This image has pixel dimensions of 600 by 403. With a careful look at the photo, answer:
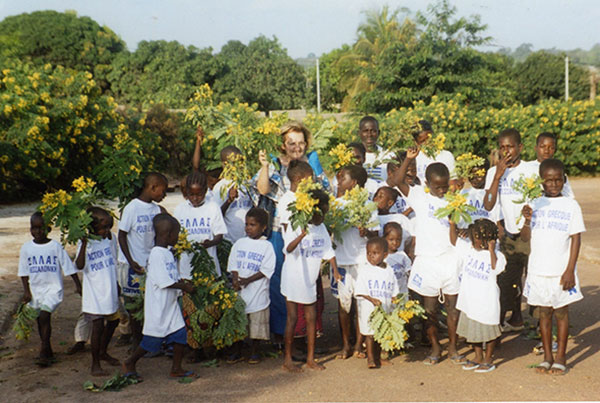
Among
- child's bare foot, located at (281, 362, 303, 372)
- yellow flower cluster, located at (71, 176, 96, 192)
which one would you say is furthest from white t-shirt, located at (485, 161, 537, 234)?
yellow flower cluster, located at (71, 176, 96, 192)

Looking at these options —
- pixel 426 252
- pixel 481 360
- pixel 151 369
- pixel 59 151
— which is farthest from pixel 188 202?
pixel 59 151

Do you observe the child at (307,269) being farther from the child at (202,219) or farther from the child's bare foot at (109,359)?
the child's bare foot at (109,359)

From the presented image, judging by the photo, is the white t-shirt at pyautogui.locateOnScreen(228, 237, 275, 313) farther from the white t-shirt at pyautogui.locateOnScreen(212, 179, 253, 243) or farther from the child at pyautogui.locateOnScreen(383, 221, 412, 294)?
the child at pyautogui.locateOnScreen(383, 221, 412, 294)

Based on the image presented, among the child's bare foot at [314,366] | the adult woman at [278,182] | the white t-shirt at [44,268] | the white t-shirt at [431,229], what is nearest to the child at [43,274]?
the white t-shirt at [44,268]

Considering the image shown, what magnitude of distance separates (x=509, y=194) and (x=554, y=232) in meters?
1.08

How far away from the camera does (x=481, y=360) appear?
5.46 meters

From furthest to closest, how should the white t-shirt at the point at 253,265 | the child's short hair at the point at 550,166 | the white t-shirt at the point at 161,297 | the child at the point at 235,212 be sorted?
1. the child at the point at 235,212
2. the white t-shirt at the point at 253,265
3. the child's short hair at the point at 550,166
4. the white t-shirt at the point at 161,297

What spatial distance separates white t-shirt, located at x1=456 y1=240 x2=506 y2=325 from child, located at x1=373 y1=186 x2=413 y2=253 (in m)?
0.83

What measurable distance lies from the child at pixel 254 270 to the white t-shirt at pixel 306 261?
0.23 metres

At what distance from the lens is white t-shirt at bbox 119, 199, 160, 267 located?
5.96 meters

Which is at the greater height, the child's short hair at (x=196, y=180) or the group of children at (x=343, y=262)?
the child's short hair at (x=196, y=180)

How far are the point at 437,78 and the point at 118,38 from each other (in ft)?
81.2

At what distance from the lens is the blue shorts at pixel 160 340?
529cm

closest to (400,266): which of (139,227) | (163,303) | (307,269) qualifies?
(307,269)
